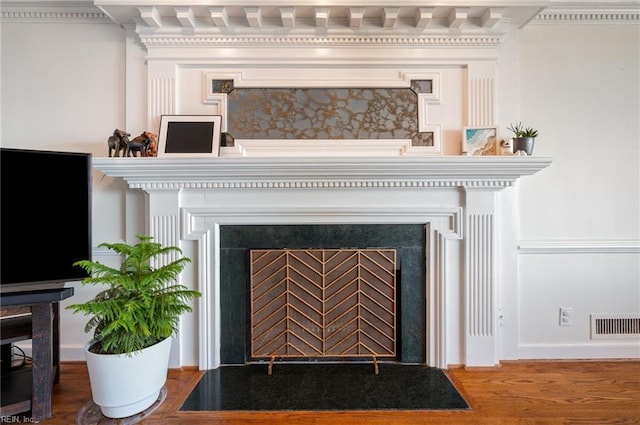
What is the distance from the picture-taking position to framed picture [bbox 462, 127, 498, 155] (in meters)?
2.02

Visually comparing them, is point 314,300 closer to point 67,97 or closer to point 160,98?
point 160,98

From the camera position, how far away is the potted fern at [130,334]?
4.86ft

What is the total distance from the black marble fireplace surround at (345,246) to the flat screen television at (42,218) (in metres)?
0.76

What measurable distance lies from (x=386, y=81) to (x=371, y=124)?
293 mm

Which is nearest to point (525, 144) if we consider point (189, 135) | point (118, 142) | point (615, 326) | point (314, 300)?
point (615, 326)

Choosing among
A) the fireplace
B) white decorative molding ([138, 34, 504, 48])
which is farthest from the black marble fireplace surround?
white decorative molding ([138, 34, 504, 48])

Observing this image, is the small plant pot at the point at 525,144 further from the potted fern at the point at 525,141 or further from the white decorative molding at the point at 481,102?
the white decorative molding at the point at 481,102

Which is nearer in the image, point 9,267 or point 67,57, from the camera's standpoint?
point 9,267

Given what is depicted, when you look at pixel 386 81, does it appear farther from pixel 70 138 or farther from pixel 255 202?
pixel 70 138

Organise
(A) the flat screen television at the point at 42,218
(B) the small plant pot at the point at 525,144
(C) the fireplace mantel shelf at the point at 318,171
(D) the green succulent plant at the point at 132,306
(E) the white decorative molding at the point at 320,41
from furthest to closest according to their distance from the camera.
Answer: (E) the white decorative molding at the point at 320,41 → (B) the small plant pot at the point at 525,144 → (C) the fireplace mantel shelf at the point at 318,171 → (A) the flat screen television at the point at 42,218 → (D) the green succulent plant at the point at 132,306

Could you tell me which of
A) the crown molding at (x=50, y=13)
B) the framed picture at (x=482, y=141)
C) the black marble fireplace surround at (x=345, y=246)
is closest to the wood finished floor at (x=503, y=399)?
the black marble fireplace surround at (x=345, y=246)

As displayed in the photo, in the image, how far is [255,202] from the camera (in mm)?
2014

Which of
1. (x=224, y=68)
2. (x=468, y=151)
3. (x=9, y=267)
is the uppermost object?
(x=224, y=68)

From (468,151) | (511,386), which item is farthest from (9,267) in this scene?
(511,386)
